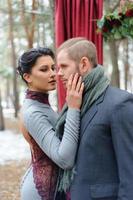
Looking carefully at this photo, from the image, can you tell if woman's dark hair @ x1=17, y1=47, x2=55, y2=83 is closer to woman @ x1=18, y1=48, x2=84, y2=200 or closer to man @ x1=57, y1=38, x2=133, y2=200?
woman @ x1=18, y1=48, x2=84, y2=200

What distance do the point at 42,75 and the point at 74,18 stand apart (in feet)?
4.73

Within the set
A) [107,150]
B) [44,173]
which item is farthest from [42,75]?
[107,150]

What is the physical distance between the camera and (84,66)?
193 cm

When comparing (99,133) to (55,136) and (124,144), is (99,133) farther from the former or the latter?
(55,136)

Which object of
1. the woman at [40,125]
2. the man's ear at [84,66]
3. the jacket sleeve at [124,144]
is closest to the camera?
the jacket sleeve at [124,144]

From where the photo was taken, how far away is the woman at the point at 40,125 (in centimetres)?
213

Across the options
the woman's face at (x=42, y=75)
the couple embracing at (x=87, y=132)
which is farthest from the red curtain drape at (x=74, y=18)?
the couple embracing at (x=87, y=132)

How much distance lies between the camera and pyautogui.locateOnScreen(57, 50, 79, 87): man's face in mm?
1938

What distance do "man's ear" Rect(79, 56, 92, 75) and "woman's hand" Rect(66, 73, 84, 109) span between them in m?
0.03

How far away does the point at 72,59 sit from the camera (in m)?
1.93

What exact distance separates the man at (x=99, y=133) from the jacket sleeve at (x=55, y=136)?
4cm

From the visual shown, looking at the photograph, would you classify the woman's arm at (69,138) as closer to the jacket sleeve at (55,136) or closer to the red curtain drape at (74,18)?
the jacket sleeve at (55,136)

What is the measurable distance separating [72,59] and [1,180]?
263 inches

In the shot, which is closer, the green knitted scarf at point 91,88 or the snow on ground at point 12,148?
the green knitted scarf at point 91,88
